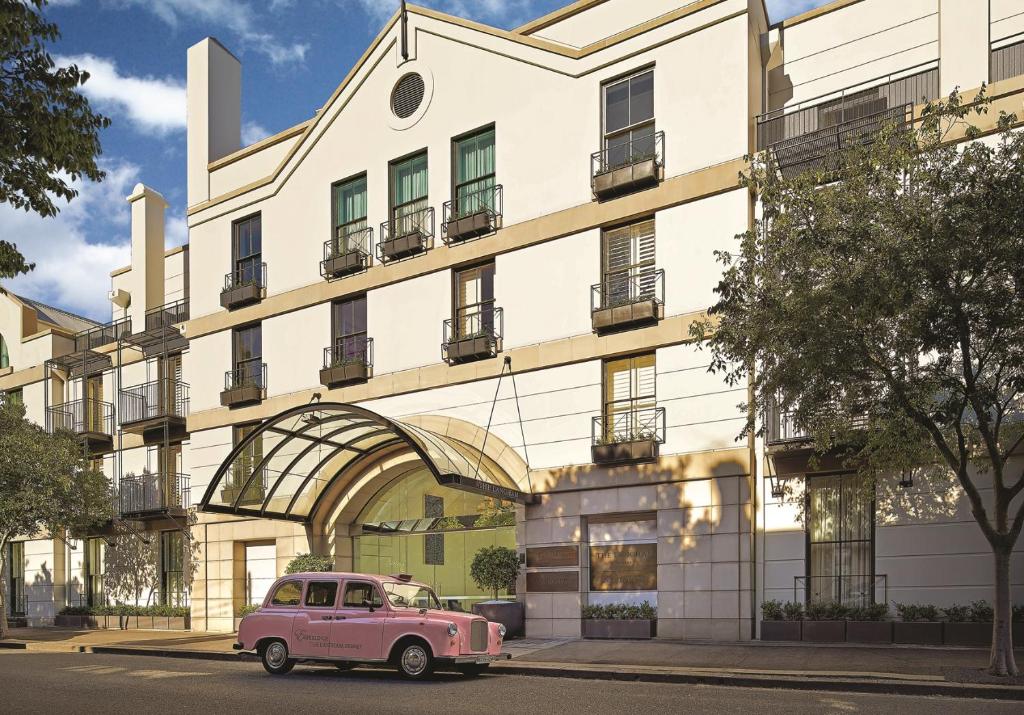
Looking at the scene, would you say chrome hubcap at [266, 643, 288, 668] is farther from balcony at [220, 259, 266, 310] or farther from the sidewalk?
balcony at [220, 259, 266, 310]

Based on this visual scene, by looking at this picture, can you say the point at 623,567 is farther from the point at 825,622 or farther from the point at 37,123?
the point at 37,123

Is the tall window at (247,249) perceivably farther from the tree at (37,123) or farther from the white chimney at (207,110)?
the tree at (37,123)

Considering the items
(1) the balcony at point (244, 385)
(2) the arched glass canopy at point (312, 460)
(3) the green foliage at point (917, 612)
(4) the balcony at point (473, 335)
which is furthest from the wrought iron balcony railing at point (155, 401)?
(3) the green foliage at point (917, 612)

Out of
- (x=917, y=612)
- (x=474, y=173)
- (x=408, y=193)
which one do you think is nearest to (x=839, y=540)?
(x=917, y=612)

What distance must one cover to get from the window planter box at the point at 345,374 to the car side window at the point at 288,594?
10688 millimetres

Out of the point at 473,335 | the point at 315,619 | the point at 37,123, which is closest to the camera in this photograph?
the point at 37,123

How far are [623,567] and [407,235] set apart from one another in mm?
10657

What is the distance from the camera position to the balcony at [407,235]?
2750 cm

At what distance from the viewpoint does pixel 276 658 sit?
1781 cm

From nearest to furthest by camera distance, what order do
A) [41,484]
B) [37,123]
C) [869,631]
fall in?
[37,123], [869,631], [41,484]

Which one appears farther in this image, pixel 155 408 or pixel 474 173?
pixel 155 408

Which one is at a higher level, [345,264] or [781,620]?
[345,264]

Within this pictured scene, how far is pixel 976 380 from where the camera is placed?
15.8 metres

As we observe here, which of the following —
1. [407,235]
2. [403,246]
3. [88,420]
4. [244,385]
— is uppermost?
[407,235]
